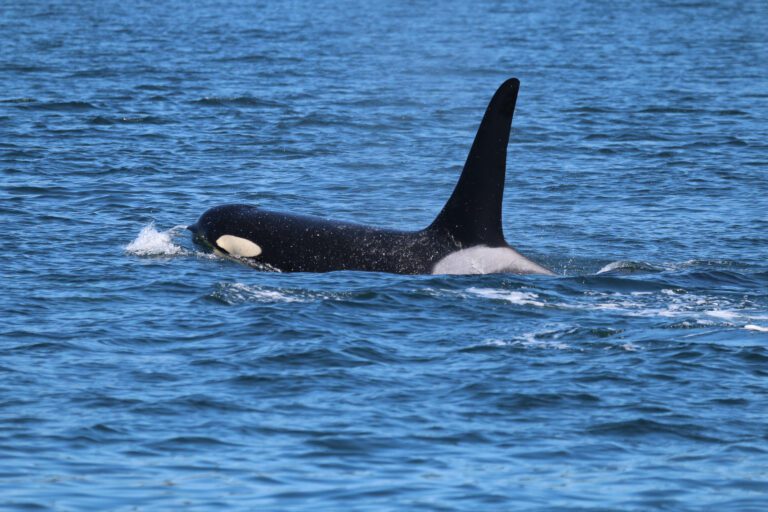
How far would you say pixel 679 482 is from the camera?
11266 mm

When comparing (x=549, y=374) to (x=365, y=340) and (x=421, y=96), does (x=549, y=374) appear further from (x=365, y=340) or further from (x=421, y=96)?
(x=421, y=96)

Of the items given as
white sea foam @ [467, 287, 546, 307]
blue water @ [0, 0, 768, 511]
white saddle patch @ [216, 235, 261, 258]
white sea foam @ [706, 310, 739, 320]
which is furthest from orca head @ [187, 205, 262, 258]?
white sea foam @ [706, 310, 739, 320]

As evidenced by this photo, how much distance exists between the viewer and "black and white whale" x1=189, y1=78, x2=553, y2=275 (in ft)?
55.8

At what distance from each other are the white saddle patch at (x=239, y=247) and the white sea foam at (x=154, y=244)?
0.80m

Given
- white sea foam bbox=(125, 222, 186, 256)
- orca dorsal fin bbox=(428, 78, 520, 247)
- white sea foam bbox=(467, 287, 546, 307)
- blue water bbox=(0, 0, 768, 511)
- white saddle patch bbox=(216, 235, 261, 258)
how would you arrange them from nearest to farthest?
1. blue water bbox=(0, 0, 768, 511)
2. white sea foam bbox=(467, 287, 546, 307)
3. orca dorsal fin bbox=(428, 78, 520, 247)
4. white saddle patch bbox=(216, 235, 261, 258)
5. white sea foam bbox=(125, 222, 186, 256)

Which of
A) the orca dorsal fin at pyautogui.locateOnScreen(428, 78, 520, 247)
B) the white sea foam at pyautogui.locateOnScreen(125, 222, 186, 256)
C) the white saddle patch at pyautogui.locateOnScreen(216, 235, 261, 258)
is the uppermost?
the orca dorsal fin at pyautogui.locateOnScreen(428, 78, 520, 247)

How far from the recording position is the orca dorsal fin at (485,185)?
1684 centimetres

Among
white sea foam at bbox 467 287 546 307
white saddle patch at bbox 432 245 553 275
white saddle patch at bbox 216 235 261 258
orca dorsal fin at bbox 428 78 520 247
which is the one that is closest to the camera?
white sea foam at bbox 467 287 546 307

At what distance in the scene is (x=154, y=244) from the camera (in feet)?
65.1

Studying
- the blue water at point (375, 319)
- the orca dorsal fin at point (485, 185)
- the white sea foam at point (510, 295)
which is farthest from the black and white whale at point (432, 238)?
the white sea foam at point (510, 295)

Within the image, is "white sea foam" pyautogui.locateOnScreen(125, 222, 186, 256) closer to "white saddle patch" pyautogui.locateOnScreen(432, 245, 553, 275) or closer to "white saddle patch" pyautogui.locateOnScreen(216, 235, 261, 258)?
"white saddle patch" pyautogui.locateOnScreen(216, 235, 261, 258)

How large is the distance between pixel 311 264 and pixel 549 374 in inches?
196

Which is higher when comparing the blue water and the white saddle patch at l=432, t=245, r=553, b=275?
the white saddle patch at l=432, t=245, r=553, b=275

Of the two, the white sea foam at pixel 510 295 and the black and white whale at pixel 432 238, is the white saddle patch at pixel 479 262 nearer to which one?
the black and white whale at pixel 432 238
